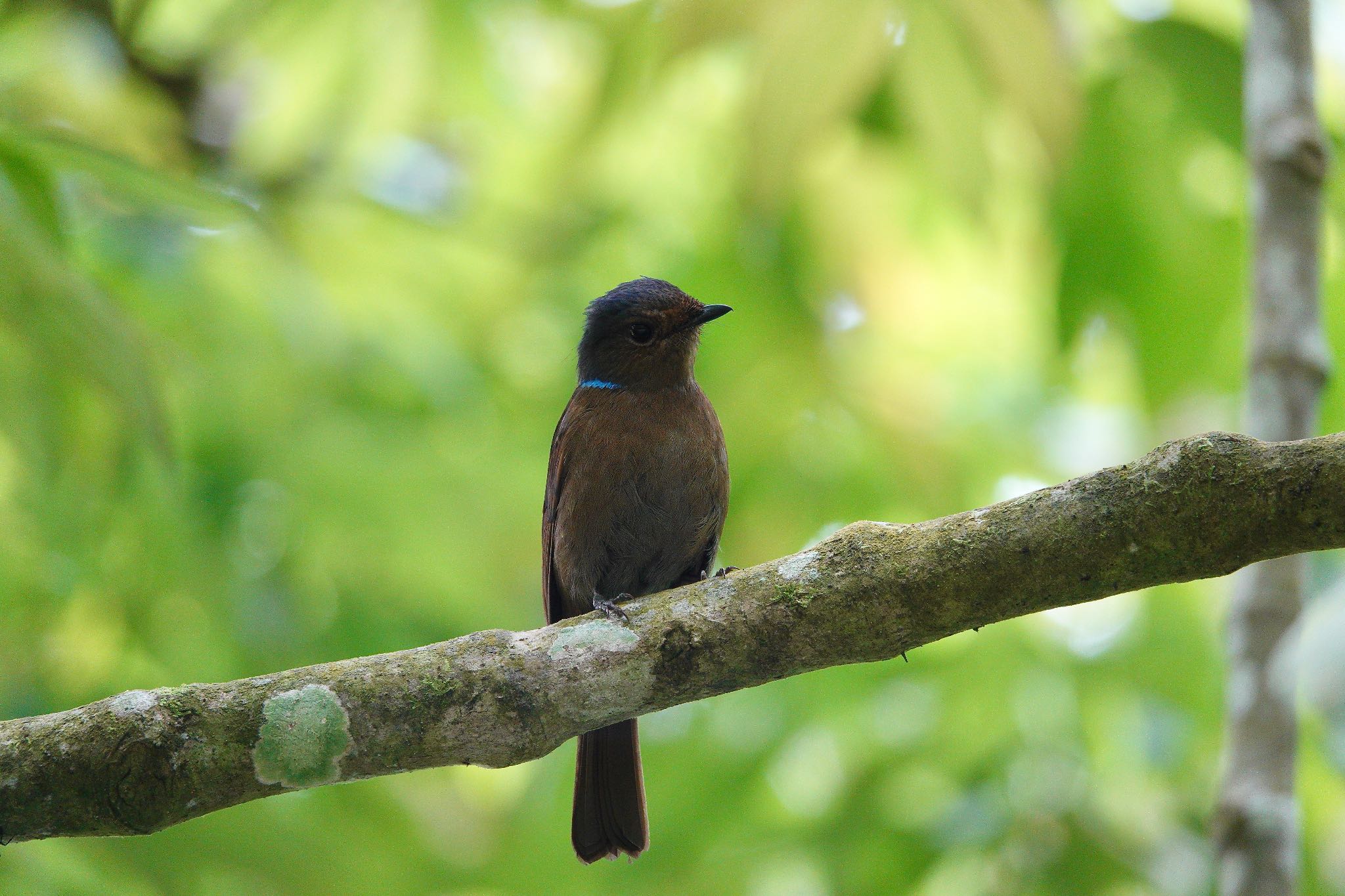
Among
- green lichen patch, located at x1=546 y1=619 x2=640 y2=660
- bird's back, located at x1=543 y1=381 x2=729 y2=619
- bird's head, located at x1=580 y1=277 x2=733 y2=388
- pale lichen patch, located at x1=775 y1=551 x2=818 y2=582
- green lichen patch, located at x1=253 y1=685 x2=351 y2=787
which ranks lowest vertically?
green lichen patch, located at x1=253 y1=685 x2=351 y2=787

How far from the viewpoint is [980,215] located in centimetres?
369

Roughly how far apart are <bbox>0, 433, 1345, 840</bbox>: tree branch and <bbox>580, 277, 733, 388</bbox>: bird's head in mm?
2133

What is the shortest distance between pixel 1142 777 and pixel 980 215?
2.55 meters

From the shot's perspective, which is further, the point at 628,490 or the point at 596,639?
the point at 628,490

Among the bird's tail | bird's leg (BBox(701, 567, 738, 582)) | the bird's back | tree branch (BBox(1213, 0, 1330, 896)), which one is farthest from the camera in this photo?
the bird's back

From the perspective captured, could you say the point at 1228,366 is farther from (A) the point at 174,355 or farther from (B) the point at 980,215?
(A) the point at 174,355

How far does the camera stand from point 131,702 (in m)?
2.79

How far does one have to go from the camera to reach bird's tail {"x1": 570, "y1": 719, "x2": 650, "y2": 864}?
179 inches

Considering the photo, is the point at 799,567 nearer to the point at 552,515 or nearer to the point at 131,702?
the point at 131,702

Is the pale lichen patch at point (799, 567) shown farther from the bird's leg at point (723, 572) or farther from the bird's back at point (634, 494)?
the bird's back at point (634, 494)

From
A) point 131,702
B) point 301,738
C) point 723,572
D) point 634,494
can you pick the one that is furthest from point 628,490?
point 131,702

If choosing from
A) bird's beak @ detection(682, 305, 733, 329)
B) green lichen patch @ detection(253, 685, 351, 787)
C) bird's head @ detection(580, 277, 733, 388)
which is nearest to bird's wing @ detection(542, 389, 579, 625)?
bird's head @ detection(580, 277, 733, 388)

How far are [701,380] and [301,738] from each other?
3.48 meters

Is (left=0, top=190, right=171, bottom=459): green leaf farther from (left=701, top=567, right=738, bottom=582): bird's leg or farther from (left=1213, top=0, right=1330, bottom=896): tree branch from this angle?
(left=1213, top=0, right=1330, bottom=896): tree branch
